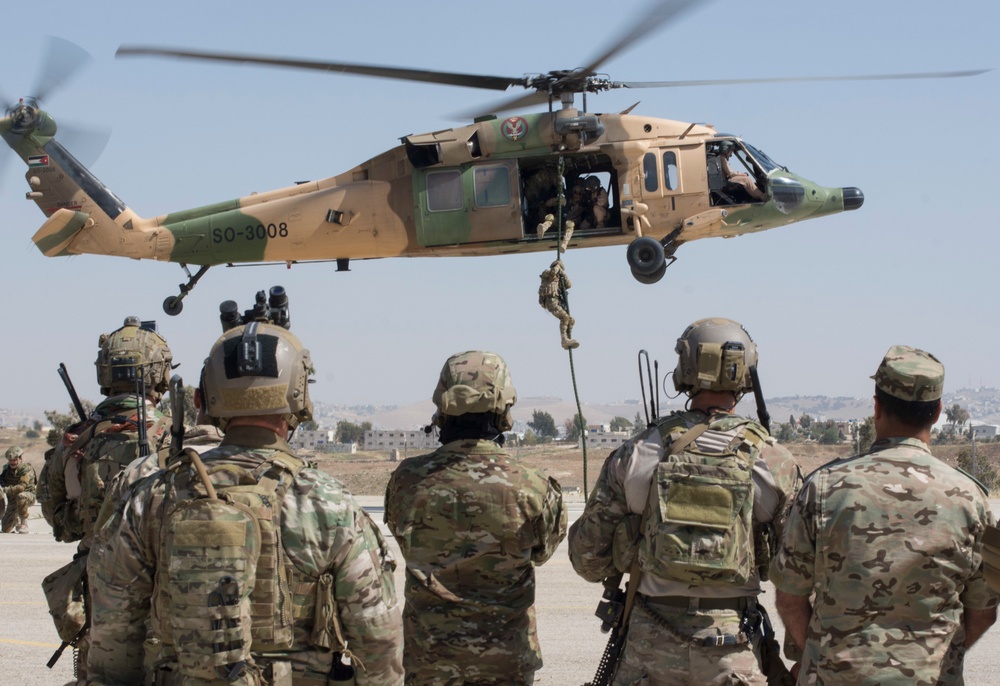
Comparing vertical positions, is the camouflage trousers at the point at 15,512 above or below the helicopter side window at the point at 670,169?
below

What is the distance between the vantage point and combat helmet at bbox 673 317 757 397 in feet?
13.7

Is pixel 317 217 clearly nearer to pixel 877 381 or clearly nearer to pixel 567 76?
pixel 567 76

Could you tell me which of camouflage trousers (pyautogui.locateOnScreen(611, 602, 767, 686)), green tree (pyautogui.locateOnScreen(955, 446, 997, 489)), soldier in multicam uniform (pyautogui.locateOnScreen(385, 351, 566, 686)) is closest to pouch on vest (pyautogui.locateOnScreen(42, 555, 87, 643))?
soldier in multicam uniform (pyautogui.locateOnScreen(385, 351, 566, 686))

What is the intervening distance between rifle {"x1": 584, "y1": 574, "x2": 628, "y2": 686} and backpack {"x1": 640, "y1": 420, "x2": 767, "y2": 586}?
0.89 ft

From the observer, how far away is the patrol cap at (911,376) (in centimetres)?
362

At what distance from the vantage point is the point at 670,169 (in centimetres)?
1533

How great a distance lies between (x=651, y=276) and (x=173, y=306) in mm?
7190

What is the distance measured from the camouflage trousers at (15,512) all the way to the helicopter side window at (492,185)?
7.37 meters

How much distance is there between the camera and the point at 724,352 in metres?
4.17

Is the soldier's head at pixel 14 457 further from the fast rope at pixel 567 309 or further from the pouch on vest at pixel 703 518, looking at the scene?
the pouch on vest at pixel 703 518

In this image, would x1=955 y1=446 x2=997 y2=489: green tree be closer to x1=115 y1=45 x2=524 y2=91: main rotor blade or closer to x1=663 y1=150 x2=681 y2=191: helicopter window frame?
x1=663 y1=150 x2=681 y2=191: helicopter window frame

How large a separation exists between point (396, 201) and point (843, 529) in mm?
12994

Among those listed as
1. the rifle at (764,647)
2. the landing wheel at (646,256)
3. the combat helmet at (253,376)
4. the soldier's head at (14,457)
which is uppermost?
the landing wheel at (646,256)

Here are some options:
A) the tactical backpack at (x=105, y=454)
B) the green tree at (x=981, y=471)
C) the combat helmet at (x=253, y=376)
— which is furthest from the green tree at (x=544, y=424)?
the combat helmet at (x=253, y=376)
